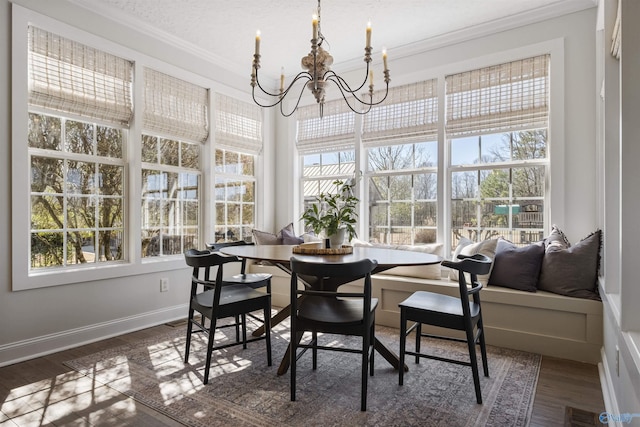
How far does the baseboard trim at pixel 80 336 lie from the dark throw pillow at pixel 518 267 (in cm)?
316

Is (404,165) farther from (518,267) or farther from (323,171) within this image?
(518,267)

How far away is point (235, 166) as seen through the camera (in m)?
4.70

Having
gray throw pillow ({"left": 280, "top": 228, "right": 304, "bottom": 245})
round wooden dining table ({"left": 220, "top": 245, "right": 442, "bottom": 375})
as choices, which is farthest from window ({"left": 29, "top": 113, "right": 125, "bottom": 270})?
gray throw pillow ({"left": 280, "top": 228, "right": 304, "bottom": 245})

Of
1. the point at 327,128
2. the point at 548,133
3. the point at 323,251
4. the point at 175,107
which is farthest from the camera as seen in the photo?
the point at 327,128

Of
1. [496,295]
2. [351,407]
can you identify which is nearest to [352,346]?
[351,407]

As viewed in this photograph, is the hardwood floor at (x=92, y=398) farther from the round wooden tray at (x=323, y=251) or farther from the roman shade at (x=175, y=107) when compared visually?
the roman shade at (x=175, y=107)

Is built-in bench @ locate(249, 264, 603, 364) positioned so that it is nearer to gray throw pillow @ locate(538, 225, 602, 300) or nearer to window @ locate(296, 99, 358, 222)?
gray throw pillow @ locate(538, 225, 602, 300)

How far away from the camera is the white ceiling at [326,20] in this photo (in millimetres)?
3189

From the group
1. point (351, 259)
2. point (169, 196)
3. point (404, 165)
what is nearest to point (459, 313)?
point (351, 259)

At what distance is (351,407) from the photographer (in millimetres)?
2059

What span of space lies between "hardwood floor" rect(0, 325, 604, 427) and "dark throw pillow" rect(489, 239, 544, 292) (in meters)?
0.59

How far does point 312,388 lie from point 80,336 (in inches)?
83.7

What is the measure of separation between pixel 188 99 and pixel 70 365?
2.75m

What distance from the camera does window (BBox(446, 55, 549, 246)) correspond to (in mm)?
3436
